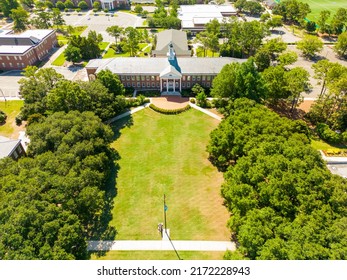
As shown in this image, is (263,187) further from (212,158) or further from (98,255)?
(98,255)

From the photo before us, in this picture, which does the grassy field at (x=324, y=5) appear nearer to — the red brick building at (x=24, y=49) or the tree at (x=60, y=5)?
the red brick building at (x=24, y=49)

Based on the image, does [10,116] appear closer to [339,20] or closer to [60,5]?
[60,5]

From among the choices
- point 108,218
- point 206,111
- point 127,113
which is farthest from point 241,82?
point 108,218

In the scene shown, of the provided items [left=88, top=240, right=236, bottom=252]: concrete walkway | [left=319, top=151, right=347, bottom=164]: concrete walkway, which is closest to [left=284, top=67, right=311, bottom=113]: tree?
[left=319, top=151, right=347, bottom=164]: concrete walkway

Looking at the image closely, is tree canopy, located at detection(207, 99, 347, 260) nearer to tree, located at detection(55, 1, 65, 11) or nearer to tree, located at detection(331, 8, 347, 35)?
tree, located at detection(331, 8, 347, 35)

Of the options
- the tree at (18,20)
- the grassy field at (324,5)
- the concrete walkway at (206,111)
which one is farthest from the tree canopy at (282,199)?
the grassy field at (324,5)

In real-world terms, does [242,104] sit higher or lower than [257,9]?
lower

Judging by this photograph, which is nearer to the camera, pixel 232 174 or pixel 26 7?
pixel 232 174

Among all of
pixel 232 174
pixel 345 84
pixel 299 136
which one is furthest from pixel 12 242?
pixel 345 84
